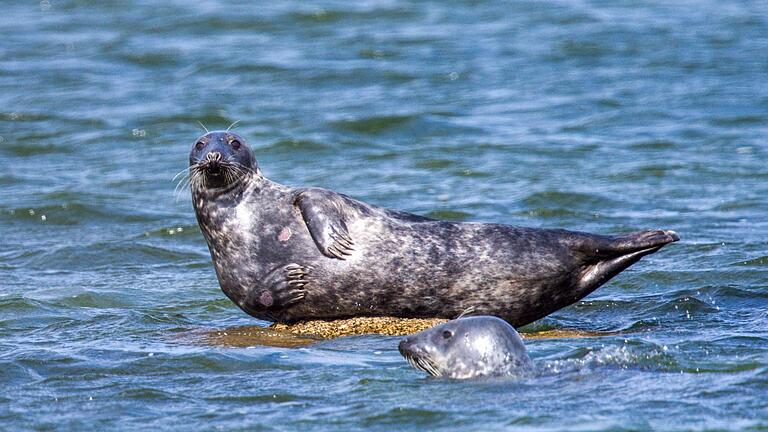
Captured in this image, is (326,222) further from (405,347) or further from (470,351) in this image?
(470,351)

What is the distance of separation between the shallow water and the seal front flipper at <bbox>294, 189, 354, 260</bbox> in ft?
1.69

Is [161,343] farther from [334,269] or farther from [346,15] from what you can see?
[346,15]

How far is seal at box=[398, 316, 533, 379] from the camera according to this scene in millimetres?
7090

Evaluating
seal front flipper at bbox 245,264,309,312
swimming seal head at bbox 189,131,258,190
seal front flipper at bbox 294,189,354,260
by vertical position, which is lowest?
seal front flipper at bbox 245,264,309,312

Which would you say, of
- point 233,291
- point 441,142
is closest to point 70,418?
point 233,291

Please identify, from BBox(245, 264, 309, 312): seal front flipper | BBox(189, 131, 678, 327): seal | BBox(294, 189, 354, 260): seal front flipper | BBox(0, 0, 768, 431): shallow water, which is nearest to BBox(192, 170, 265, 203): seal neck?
BBox(189, 131, 678, 327): seal

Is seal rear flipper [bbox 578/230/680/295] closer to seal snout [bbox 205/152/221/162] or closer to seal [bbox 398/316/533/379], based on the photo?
seal [bbox 398/316/533/379]

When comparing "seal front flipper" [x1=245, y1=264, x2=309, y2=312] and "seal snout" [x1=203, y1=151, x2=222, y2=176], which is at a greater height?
"seal snout" [x1=203, y1=151, x2=222, y2=176]

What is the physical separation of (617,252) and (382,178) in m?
5.71

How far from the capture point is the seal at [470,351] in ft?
23.3

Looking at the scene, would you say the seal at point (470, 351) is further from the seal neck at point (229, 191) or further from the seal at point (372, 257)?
the seal neck at point (229, 191)

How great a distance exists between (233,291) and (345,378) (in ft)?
5.22

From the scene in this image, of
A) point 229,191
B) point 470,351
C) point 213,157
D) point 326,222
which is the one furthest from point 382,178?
point 470,351

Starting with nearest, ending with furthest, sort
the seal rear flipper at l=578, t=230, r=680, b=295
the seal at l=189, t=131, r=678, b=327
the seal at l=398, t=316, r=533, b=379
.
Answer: the seal at l=398, t=316, r=533, b=379, the seal at l=189, t=131, r=678, b=327, the seal rear flipper at l=578, t=230, r=680, b=295
